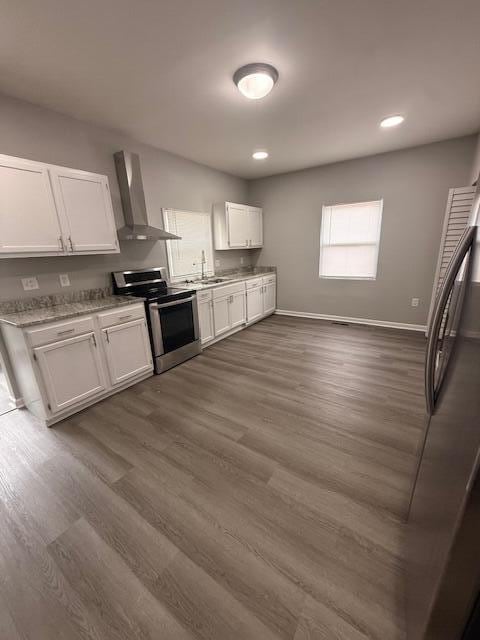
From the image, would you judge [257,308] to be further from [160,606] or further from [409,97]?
[160,606]

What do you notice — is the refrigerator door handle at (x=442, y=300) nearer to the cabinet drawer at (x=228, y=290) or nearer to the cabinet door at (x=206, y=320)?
the cabinet door at (x=206, y=320)

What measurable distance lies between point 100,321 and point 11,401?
1.20 m

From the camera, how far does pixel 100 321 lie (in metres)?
2.40

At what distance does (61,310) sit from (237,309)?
244cm

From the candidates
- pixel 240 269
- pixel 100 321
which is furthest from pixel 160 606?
pixel 240 269

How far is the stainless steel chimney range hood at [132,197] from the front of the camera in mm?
2830

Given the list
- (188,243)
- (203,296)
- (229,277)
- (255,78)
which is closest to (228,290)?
(203,296)

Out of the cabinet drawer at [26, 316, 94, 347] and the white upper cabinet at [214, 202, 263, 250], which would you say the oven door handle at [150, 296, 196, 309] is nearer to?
the cabinet drawer at [26, 316, 94, 347]

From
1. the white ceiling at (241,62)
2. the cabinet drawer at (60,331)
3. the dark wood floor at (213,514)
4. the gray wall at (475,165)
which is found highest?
the white ceiling at (241,62)

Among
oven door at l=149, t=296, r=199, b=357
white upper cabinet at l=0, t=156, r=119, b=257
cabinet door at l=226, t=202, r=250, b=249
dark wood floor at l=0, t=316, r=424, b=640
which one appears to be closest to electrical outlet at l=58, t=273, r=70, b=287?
white upper cabinet at l=0, t=156, r=119, b=257

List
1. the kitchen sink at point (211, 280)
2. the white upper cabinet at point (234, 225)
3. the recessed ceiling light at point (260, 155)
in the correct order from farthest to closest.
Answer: the white upper cabinet at point (234, 225), the kitchen sink at point (211, 280), the recessed ceiling light at point (260, 155)

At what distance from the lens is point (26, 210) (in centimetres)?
210

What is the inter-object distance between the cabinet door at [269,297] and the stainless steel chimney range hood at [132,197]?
8.05 feet

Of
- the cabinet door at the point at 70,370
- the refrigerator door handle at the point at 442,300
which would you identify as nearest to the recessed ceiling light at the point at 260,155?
the cabinet door at the point at 70,370
